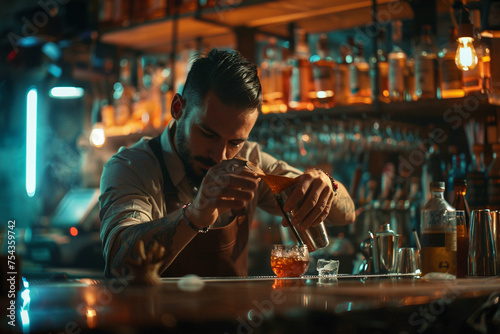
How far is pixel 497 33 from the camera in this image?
2.44 meters

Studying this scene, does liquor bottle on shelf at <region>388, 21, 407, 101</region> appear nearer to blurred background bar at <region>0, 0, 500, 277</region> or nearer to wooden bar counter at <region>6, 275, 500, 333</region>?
blurred background bar at <region>0, 0, 500, 277</region>

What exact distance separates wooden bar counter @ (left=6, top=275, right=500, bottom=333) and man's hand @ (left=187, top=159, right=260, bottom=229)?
0.22 metres

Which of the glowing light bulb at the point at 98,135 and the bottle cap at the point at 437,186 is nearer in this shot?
the bottle cap at the point at 437,186

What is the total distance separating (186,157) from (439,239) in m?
0.92

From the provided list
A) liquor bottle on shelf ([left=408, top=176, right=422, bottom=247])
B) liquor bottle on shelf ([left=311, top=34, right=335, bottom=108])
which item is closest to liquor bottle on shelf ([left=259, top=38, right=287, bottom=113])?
liquor bottle on shelf ([left=311, top=34, right=335, bottom=108])

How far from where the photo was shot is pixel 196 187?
217 cm

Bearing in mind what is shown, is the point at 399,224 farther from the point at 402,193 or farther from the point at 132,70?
the point at 132,70

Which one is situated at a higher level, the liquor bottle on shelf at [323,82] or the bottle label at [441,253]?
the liquor bottle on shelf at [323,82]

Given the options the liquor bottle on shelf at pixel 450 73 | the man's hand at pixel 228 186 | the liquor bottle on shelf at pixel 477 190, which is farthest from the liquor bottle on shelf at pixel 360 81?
the man's hand at pixel 228 186

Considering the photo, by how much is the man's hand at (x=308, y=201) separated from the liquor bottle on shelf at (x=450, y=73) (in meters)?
1.18

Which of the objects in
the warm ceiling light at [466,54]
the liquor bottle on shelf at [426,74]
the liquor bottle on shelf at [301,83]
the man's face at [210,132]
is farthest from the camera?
the liquor bottle on shelf at [301,83]

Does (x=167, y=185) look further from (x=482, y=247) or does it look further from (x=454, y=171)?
(x=454, y=171)

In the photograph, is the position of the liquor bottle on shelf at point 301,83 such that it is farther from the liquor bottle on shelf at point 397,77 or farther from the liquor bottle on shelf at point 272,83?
the liquor bottle on shelf at point 397,77

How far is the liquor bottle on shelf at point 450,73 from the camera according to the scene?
260 centimetres
